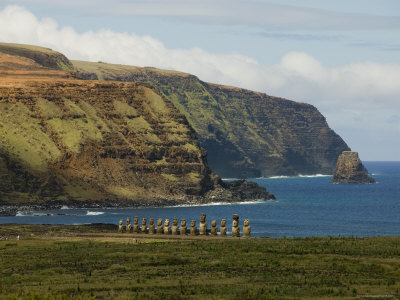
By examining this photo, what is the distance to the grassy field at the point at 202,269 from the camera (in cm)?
5684

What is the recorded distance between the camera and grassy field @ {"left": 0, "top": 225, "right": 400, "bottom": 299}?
186 ft

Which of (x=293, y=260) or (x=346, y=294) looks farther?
(x=293, y=260)

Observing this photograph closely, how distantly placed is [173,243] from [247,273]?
71.1ft

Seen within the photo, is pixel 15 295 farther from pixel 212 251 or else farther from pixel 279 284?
pixel 212 251

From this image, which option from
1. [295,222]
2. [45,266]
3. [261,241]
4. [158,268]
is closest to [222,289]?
[158,268]

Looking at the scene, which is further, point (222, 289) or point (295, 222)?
point (295, 222)

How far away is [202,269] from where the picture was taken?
2662 inches

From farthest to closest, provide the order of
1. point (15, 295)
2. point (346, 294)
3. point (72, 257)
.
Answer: point (72, 257) < point (346, 294) < point (15, 295)

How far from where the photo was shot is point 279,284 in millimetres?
59781

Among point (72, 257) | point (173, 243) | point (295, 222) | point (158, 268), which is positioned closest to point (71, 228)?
point (173, 243)

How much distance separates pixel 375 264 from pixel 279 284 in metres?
9.94

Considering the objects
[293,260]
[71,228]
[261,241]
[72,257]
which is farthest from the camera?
[71,228]

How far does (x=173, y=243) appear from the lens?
86125mm

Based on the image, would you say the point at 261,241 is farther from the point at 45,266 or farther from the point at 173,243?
the point at 45,266
